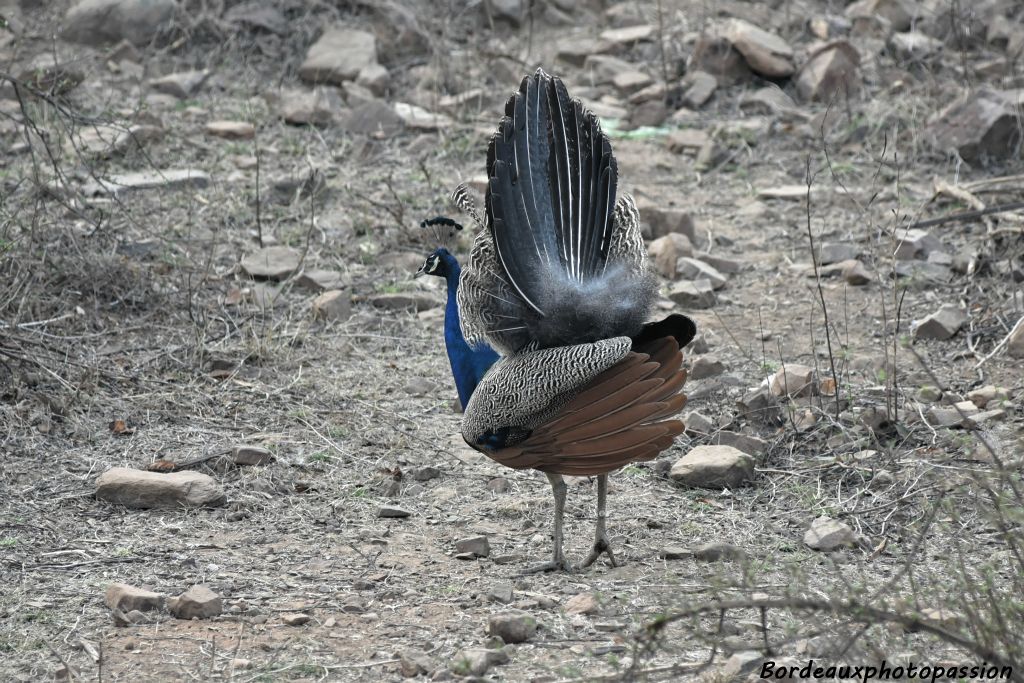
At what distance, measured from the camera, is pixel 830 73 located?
912 centimetres

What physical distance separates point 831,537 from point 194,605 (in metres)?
2.14

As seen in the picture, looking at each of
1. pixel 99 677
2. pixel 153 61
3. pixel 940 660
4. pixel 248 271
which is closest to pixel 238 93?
pixel 153 61

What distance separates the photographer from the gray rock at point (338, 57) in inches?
372

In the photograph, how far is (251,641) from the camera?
3.74 metres

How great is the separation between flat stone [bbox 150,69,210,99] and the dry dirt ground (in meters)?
0.26

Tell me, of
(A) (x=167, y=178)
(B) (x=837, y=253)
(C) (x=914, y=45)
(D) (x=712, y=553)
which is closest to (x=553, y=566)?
(D) (x=712, y=553)

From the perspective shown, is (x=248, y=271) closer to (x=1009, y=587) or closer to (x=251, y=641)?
(x=251, y=641)

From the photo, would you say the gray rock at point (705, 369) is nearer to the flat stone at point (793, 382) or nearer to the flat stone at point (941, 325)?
the flat stone at point (793, 382)

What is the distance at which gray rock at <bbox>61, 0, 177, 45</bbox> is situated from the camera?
979cm

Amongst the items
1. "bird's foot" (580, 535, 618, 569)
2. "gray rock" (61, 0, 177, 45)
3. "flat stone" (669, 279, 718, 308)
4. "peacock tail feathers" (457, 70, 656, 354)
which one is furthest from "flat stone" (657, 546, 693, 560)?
"gray rock" (61, 0, 177, 45)

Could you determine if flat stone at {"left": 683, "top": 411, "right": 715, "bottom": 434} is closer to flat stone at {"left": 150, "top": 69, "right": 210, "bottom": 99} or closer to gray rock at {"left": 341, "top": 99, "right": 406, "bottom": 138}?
gray rock at {"left": 341, "top": 99, "right": 406, "bottom": 138}

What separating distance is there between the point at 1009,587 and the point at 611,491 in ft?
5.12

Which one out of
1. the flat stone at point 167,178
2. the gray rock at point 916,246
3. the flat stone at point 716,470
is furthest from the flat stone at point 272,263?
the gray rock at point 916,246

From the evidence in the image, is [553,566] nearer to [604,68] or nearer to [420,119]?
[420,119]
